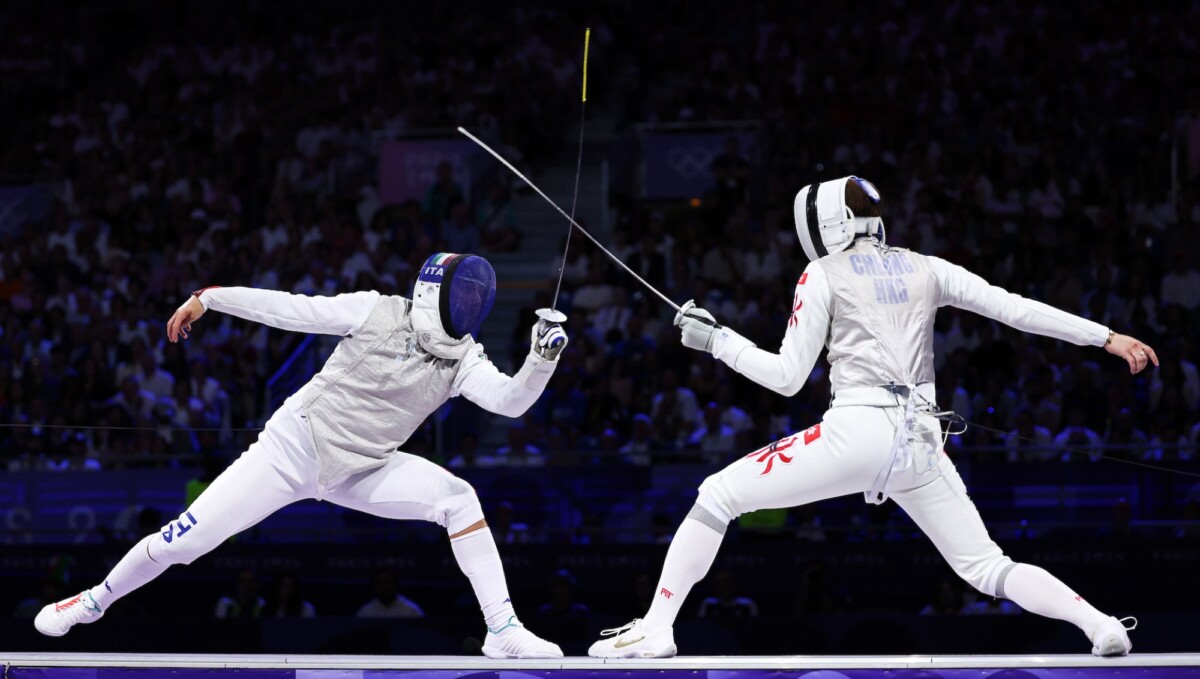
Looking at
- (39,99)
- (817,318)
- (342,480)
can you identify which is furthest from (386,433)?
(39,99)

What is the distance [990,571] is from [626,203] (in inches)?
274

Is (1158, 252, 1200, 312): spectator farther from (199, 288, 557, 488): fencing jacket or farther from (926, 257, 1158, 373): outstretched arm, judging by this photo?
(199, 288, 557, 488): fencing jacket

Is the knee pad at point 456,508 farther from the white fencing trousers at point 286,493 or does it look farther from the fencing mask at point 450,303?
the fencing mask at point 450,303

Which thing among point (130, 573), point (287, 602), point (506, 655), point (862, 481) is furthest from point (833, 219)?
point (287, 602)

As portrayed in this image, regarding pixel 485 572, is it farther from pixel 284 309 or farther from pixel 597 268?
pixel 597 268

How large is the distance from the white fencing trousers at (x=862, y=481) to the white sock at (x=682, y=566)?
0.08 meters

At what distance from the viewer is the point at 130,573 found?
445 centimetres

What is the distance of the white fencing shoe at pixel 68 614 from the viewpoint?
14.7 ft

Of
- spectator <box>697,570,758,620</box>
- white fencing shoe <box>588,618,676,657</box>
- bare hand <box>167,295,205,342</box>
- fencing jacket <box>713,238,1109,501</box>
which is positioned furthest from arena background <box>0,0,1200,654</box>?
fencing jacket <box>713,238,1109,501</box>

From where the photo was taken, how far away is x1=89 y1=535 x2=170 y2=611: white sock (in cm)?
443

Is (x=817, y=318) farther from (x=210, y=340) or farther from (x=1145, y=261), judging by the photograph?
(x=210, y=340)

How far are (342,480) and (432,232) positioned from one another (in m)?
6.00

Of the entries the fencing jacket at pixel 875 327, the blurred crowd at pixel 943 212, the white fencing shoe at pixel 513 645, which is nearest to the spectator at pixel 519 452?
the blurred crowd at pixel 943 212

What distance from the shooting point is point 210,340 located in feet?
31.6
